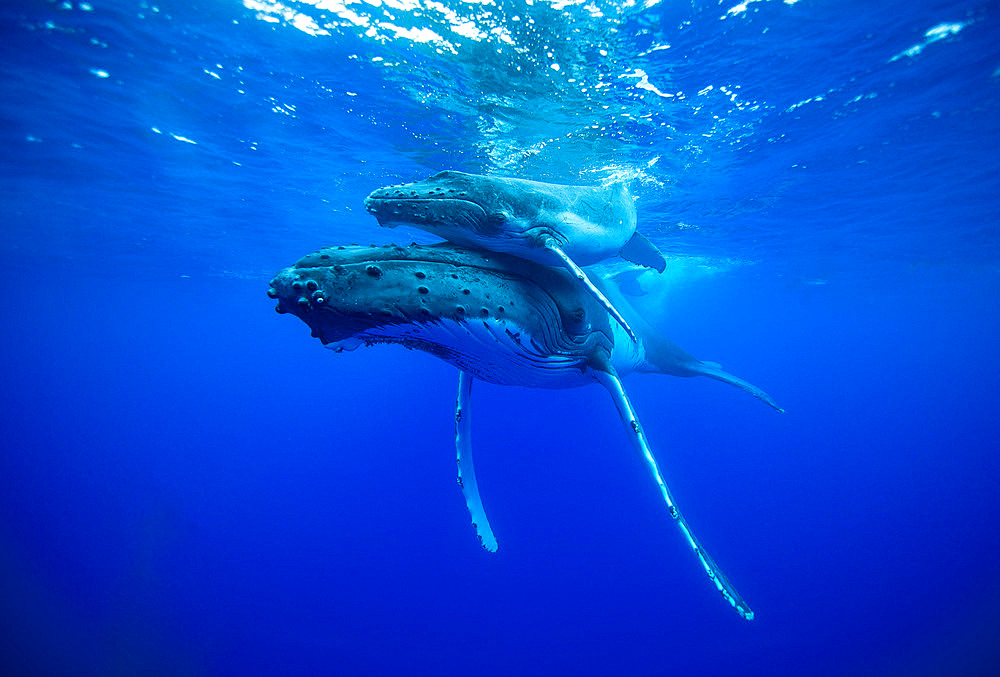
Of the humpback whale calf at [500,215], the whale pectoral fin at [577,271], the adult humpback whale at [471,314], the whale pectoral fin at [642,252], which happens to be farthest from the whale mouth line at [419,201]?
the whale pectoral fin at [642,252]

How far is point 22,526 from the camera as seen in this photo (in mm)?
17875

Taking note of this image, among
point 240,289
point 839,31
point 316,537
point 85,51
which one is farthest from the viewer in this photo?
point 240,289

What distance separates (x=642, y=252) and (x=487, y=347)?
561 cm

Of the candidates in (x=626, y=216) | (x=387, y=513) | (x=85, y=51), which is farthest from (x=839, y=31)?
(x=387, y=513)

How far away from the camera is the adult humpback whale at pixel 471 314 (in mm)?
1909

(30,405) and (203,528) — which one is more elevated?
(203,528)

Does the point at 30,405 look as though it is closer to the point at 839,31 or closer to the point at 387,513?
the point at 387,513

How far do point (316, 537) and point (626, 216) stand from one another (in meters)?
17.5

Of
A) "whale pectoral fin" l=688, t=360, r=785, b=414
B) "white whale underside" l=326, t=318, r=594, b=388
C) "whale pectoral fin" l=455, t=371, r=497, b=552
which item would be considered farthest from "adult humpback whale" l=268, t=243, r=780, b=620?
"whale pectoral fin" l=688, t=360, r=785, b=414

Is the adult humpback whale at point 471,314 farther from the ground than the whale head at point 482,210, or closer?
closer

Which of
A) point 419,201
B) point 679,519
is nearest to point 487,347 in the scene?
point 419,201

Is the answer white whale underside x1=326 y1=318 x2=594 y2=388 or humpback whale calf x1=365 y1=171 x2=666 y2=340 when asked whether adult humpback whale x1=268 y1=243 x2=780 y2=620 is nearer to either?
white whale underside x1=326 y1=318 x2=594 y2=388

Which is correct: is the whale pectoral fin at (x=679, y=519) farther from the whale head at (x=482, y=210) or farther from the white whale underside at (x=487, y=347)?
the whale head at (x=482, y=210)

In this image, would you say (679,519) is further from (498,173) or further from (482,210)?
(498,173)
